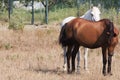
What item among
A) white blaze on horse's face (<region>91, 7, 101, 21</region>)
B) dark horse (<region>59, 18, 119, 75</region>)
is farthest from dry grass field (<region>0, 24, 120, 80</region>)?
white blaze on horse's face (<region>91, 7, 101, 21</region>)

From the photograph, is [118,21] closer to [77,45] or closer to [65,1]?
[65,1]

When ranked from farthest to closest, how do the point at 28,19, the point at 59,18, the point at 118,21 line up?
the point at 28,19 < the point at 59,18 < the point at 118,21

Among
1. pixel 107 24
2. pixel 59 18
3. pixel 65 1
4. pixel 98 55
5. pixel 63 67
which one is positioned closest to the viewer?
pixel 107 24

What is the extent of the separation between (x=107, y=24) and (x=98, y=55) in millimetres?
4504

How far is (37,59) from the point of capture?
13.1 meters

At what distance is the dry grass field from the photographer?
32.5 ft

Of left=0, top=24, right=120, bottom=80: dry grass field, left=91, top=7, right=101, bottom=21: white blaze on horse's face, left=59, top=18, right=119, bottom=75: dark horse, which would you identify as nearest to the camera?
left=0, top=24, right=120, bottom=80: dry grass field

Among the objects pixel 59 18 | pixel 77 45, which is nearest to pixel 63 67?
pixel 77 45

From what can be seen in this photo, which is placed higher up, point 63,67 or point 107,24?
point 107,24

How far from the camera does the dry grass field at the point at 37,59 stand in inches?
390

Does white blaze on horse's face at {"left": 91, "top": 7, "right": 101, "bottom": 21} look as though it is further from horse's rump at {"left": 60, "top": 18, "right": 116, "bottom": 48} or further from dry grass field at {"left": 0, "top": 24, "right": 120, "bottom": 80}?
dry grass field at {"left": 0, "top": 24, "right": 120, "bottom": 80}

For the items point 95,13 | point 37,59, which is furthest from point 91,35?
point 37,59

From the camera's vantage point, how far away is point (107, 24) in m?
10.2

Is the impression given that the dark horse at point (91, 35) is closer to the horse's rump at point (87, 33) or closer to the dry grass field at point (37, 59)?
the horse's rump at point (87, 33)
